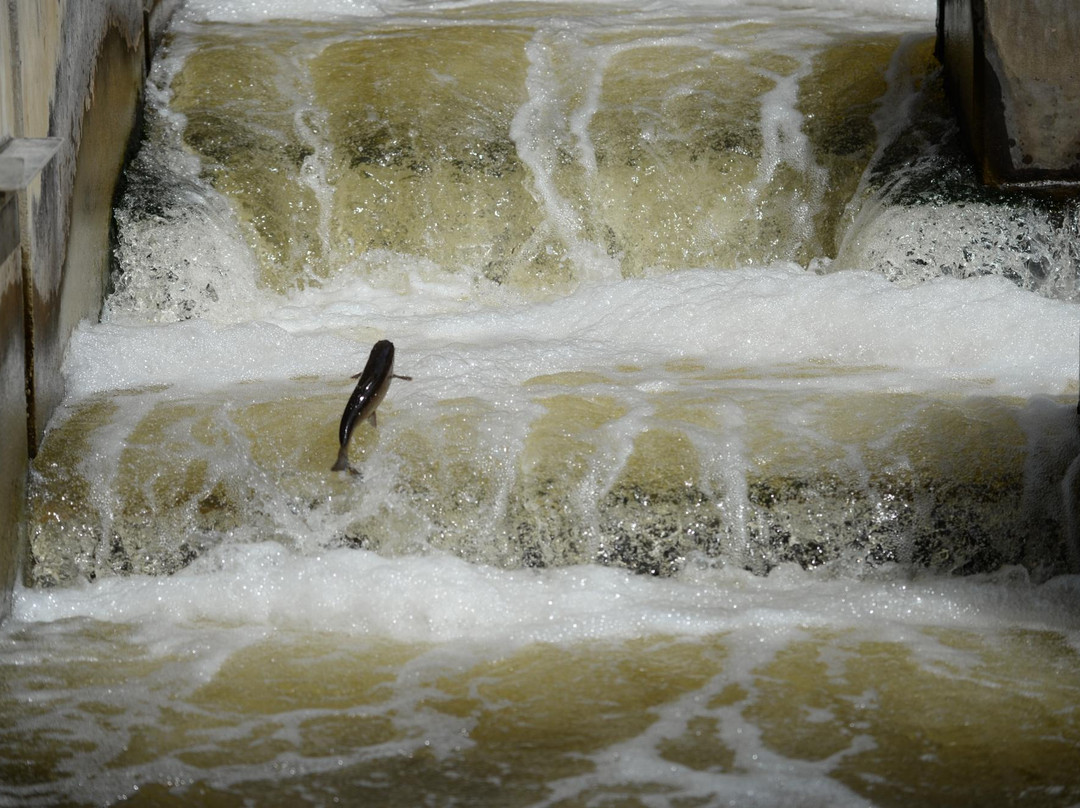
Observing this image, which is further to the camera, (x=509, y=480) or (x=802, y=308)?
(x=802, y=308)

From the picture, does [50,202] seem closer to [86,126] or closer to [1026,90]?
[86,126]

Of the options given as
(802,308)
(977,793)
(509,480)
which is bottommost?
(977,793)

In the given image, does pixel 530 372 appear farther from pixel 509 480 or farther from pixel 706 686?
pixel 706 686

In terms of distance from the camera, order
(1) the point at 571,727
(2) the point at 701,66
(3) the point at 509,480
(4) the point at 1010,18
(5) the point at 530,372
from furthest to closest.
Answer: (2) the point at 701,66
(4) the point at 1010,18
(5) the point at 530,372
(3) the point at 509,480
(1) the point at 571,727

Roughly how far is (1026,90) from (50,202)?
173 inches

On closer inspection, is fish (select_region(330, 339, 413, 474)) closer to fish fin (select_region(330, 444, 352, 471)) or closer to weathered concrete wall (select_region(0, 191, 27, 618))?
fish fin (select_region(330, 444, 352, 471))

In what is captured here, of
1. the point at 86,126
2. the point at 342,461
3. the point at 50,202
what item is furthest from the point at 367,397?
the point at 86,126

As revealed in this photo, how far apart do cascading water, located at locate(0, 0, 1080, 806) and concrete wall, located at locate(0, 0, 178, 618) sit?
0.16m

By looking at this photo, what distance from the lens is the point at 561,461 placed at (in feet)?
14.1

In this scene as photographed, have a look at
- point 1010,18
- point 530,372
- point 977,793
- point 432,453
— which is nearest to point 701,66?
point 1010,18

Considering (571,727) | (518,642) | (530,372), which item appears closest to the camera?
(571,727)

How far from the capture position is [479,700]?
3451 mm

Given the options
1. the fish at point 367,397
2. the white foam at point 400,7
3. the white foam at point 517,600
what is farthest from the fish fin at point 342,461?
the white foam at point 400,7

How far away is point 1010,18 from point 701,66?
1.71 metres
